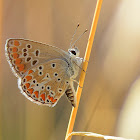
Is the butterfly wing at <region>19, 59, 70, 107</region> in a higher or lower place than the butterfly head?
lower

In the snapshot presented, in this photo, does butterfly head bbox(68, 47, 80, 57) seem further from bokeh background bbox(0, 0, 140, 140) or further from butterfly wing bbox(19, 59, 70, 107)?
bokeh background bbox(0, 0, 140, 140)

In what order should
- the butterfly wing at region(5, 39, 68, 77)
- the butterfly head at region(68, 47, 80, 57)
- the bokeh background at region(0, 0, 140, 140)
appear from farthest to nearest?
the bokeh background at region(0, 0, 140, 140), the butterfly head at region(68, 47, 80, 57), the butterfly wing at region(5, 39, 68, 77)

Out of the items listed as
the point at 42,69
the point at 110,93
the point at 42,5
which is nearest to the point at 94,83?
the point at 110,93

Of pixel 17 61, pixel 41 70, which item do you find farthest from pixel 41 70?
pixel 17 61

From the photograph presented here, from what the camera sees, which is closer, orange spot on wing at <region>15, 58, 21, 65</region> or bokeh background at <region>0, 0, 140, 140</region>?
orange spot on wing at <region>15, 58, 21, 65</region>

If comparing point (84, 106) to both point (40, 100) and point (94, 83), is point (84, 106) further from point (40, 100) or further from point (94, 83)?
point (40, 100)

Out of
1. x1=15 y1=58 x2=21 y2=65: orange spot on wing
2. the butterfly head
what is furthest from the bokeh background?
x1=15 y1=58 x2=21 y2=65: orange spot on wing
